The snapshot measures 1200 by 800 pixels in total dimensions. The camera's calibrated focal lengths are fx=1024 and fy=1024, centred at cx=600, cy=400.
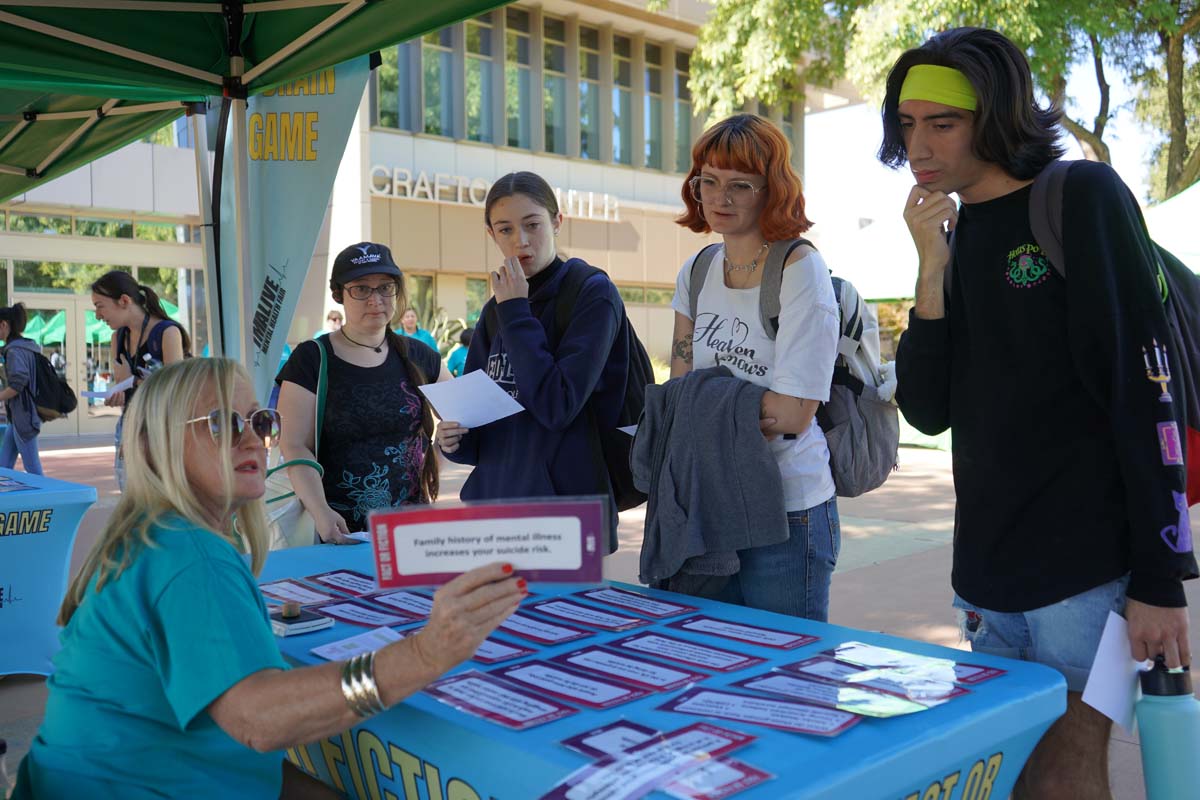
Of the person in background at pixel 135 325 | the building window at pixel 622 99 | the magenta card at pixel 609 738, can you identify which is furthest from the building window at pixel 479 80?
the magenta card at pixel 609 738

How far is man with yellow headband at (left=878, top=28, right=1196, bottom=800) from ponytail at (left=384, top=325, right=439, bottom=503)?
1976mm

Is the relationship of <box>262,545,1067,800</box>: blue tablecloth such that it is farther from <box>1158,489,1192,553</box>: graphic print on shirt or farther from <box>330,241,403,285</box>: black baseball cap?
<box>330,241,403,285</box>: black baseball cap

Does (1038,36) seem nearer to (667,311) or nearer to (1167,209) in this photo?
(1167,209)

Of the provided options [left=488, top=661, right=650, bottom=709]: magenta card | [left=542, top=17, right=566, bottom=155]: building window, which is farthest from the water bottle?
[left=542, top=17, right=566, bottom=155]: building window

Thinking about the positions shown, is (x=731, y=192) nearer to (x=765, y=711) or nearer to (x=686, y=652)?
(x=686, y=652)

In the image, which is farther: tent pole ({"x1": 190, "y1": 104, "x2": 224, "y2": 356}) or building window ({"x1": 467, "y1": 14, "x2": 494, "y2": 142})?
building window ({"x1": 467, "y1": 14, "x2": 494, "y2": 142})

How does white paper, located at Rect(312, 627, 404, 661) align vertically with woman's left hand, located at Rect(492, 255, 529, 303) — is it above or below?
below

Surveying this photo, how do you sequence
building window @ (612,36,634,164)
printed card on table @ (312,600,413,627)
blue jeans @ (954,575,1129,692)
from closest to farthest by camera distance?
blue jeans @ (954,575,1129,692) < printed card on table @ (312,600,413,627) < building window @ (612,36,634,164)

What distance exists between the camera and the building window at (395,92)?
1991cm

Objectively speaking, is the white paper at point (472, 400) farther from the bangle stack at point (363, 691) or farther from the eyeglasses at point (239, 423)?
the bangle stack at point (363, 691)

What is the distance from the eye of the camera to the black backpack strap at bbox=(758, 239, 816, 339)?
2.41 m

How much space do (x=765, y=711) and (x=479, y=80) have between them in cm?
2134

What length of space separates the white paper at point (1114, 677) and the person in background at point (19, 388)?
28.9 ft

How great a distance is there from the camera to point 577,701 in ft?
5.35
